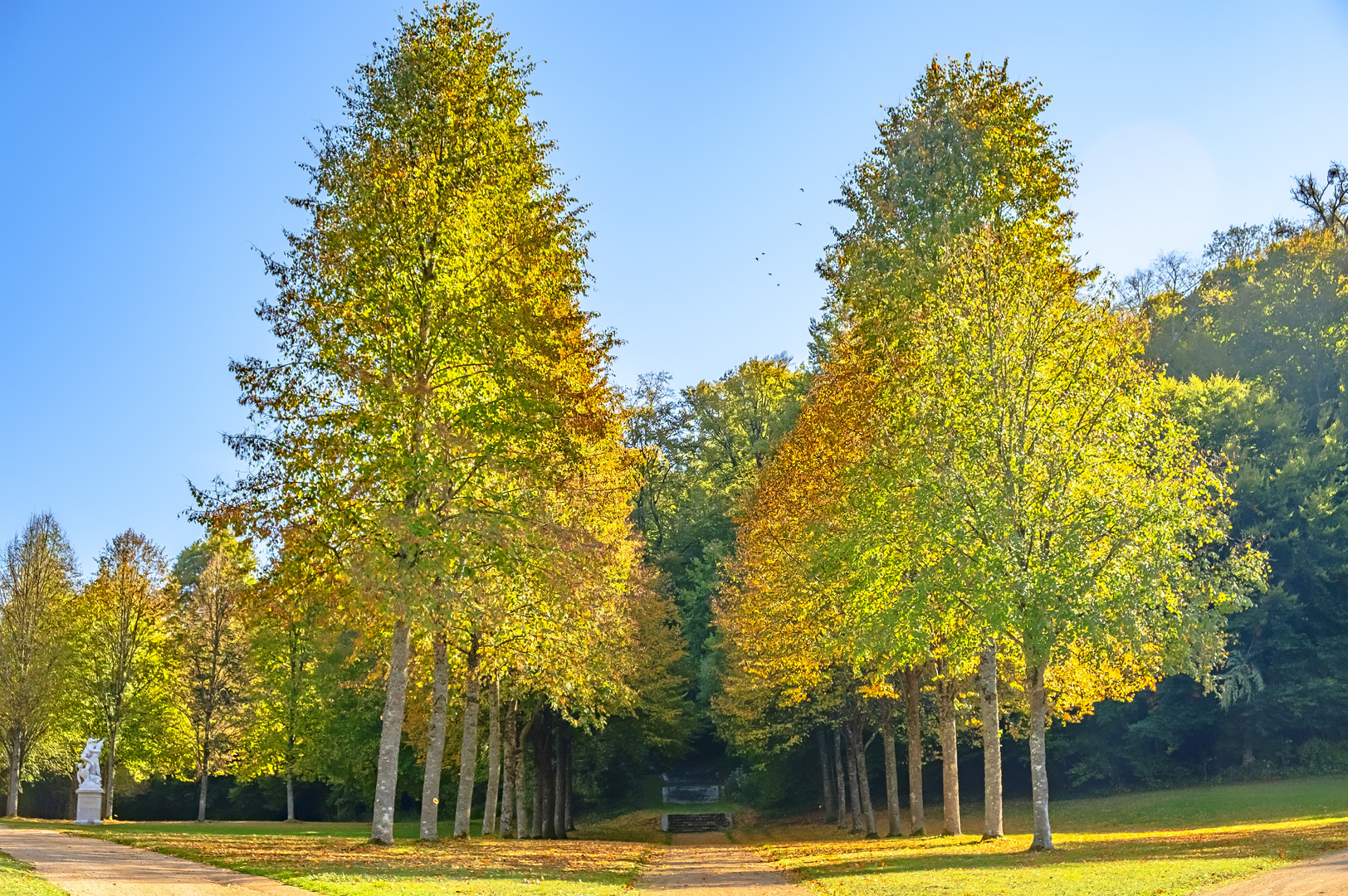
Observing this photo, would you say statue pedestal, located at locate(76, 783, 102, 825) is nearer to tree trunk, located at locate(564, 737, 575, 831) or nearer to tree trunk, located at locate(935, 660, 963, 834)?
tree trunk, located at locate(564, 737, 575, 831)

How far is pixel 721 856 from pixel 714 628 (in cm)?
2458

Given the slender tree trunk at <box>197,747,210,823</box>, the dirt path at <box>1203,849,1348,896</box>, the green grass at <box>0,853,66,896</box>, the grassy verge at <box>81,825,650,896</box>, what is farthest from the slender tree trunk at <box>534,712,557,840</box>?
the dirt path at <box>1203,849,1348,896</box>

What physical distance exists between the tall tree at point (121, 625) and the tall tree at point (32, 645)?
1.42m

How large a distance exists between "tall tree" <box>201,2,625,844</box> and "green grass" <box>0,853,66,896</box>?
16.7ft

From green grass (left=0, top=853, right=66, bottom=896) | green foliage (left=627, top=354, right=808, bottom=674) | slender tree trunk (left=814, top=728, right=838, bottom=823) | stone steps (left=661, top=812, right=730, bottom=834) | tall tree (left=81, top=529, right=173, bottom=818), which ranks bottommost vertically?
stone steps (left=661, top=812, right=730, bottom=834)

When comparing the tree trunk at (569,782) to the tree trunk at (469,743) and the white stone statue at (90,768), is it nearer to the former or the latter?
the white stone statue at (90,768)

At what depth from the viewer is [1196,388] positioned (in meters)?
40.7

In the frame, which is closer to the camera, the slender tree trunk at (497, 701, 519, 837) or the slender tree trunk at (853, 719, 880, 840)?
the slender tree trunk at (853, 719, 880, 840)

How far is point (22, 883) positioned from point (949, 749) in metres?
19.7

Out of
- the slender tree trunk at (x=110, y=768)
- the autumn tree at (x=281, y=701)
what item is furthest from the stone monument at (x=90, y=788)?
the autumn tree at (x=281, y=701)

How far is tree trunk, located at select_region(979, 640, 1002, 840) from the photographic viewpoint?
20.6 meters

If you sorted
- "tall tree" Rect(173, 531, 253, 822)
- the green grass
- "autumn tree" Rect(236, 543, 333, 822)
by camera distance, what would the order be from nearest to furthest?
1. the green grass
2. "tall tree" Rect(173, 531, 253, 822)
3. "autumn tree" Rect(236, 543, 333, 822)

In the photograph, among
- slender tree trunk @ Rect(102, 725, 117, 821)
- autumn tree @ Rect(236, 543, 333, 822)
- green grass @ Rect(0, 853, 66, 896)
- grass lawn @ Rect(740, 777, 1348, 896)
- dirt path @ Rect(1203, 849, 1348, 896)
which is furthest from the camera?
autumn tree @ Rect(236, 543, 333, 822)

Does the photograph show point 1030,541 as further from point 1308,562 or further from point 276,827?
point 276,827
